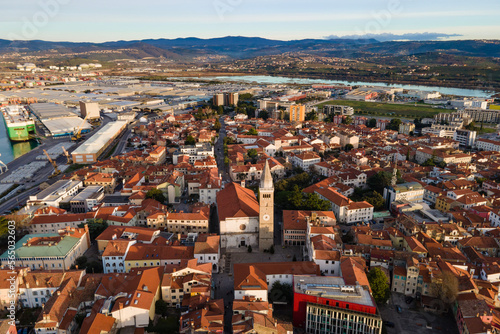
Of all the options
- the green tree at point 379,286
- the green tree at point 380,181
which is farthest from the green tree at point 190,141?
the green tree at point 379,286

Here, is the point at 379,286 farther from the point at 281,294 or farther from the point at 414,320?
the point at 281,294

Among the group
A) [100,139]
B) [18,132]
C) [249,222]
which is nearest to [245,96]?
[100,139]

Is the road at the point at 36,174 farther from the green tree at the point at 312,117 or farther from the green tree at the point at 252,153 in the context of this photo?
→ the green tree at the point at 312,117

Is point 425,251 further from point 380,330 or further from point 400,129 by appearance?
point 400,129

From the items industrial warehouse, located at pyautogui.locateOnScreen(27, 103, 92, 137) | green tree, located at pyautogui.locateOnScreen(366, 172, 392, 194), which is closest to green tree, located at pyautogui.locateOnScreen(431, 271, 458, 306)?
green tree, located at pyautogui.locateOnScreen(366, 172, 392, 194)

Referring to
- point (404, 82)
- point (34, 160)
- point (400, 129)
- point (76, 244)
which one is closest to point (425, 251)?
point (76, 244)

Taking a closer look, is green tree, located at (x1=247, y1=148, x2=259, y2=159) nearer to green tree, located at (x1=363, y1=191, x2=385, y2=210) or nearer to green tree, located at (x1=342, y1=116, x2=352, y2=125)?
green tree, located at (x1=363, y1=191, x2=385, y2=210)
